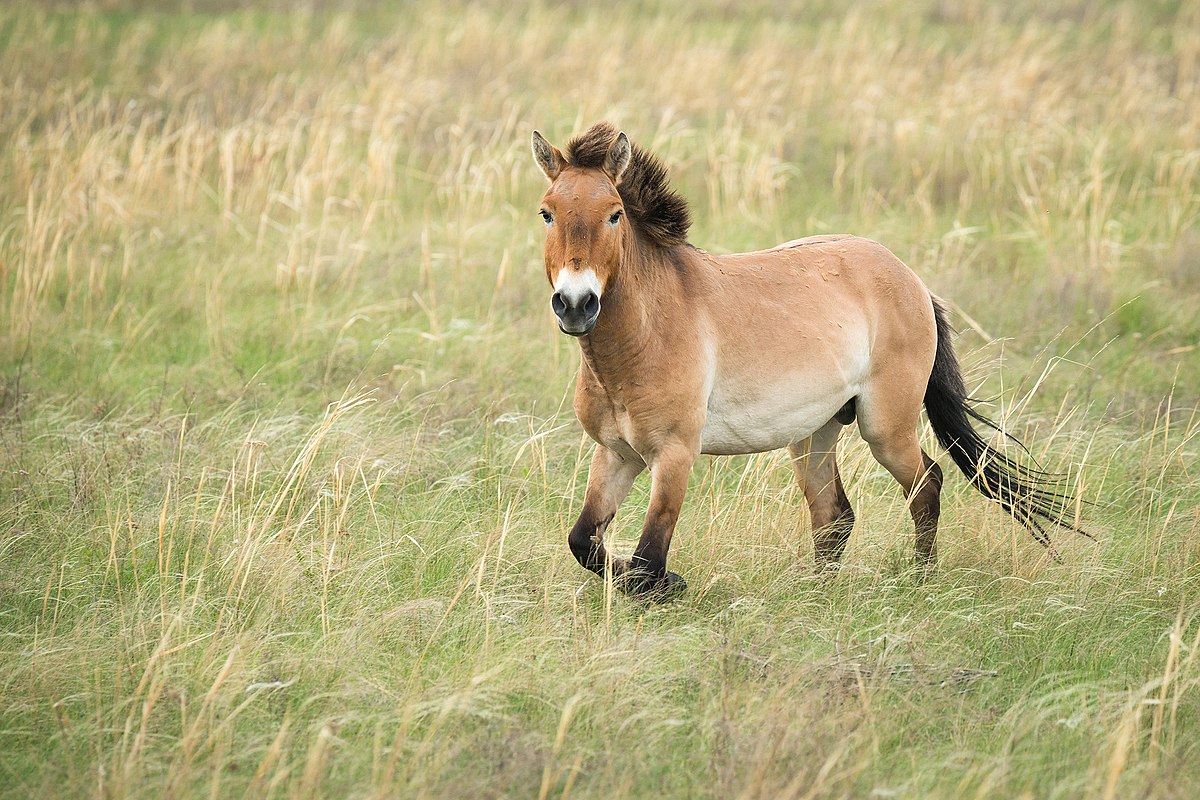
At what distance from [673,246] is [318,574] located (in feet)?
6.36

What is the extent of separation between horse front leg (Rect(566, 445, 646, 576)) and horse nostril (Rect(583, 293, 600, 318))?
0.85m

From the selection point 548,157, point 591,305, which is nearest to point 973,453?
point 591,305

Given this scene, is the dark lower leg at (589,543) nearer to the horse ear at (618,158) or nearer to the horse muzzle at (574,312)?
the horse muzzle at (574,312)

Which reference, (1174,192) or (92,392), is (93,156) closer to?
(92,392)

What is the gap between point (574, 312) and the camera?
12.0 ft

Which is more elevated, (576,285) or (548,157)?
(548,157)

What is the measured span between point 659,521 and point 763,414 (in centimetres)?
65

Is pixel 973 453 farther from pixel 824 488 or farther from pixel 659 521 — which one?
pixel 659 521

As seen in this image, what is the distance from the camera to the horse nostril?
369 centimetres

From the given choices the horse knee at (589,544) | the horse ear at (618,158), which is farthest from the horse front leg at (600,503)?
the horse ear at (618,158)

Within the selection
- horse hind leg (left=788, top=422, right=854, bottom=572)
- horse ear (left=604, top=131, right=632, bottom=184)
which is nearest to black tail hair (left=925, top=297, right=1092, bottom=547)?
horse hind leg (left=788, top=422, right=854, bottom=572)

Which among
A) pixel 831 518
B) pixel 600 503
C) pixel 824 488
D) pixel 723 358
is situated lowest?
pixel 831 518

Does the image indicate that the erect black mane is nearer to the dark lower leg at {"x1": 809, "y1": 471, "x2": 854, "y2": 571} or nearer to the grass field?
the grass field

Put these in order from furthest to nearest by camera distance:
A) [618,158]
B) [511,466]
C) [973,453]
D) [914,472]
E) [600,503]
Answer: [511,466], [973,453], [914,472], [600,503], [618,158]
